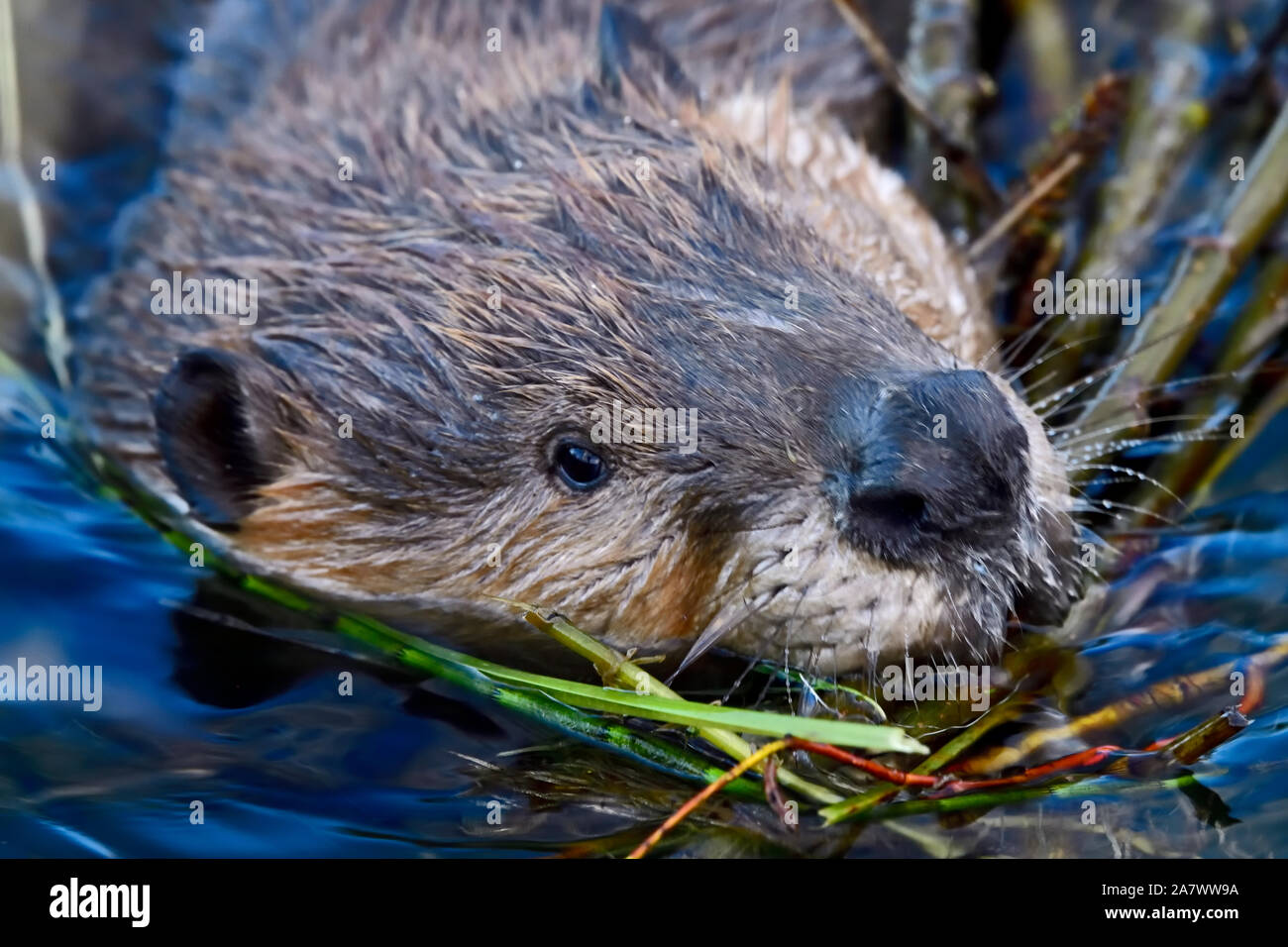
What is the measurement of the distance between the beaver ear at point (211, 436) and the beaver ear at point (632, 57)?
3.92ft

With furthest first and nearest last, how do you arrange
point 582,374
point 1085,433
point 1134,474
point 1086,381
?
point 1085,433
point 1134,474
point 1086,381
point 582,374

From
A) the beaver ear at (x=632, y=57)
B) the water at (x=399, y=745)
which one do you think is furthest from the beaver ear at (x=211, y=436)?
the beaver ear at (x=632, y=57)

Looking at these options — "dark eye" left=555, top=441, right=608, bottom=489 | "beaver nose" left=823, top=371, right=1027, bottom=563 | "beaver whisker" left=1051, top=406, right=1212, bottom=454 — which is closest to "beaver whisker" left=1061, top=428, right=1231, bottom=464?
"beaver whisker" left=1051, top=406, right=1212, bottom=454

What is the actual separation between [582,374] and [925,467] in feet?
2.65

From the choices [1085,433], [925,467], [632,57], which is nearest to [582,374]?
[925,467]

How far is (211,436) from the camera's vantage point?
3.42 m

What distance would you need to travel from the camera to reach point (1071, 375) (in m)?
4.06

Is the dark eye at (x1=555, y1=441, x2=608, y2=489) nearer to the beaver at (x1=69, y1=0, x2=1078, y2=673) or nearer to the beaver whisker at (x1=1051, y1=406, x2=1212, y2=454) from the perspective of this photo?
the beaver at (x1=69, y1=0, x2=1078, y2=673)

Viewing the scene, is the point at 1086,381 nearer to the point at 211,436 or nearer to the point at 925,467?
the point at 925,467

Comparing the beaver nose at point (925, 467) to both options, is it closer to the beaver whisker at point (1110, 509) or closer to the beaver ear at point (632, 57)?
the beaver whisker at point (1110, 509)

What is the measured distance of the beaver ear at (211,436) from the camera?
330 centimetres
